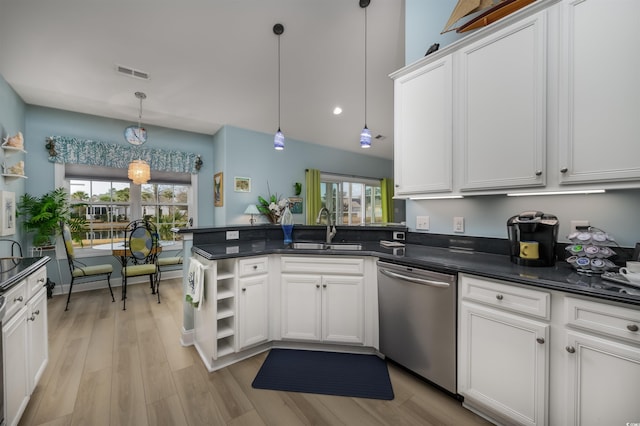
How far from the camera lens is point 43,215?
3.43 meters

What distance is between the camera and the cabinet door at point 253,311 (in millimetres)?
2043

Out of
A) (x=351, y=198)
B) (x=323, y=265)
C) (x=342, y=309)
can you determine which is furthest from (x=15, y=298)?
(x=351, y=198)

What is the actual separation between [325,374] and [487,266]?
1341mm

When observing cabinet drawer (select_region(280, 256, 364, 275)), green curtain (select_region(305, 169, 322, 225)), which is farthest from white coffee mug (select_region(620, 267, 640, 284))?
green curtain (select_region(305, 169, 322, 225))

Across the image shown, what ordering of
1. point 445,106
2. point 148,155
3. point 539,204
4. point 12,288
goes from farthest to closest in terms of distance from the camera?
point 148,155 < point 445,106 < point 539,204 < point 12,288

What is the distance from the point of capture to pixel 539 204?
1741 mm

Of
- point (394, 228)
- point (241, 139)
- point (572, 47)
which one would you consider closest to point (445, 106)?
point (572, 47)

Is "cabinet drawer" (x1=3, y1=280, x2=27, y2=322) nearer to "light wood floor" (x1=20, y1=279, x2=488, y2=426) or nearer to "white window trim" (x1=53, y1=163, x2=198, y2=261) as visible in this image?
"light wood floor" (x1=20, y1=279, x2=488, y2=426)

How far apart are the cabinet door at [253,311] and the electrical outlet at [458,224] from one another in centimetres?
162

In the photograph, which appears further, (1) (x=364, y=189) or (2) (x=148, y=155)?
→ (1) (x=364, y=189)

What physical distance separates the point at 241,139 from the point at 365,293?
3.98m

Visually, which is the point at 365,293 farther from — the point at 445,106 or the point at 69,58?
the point at 69,58

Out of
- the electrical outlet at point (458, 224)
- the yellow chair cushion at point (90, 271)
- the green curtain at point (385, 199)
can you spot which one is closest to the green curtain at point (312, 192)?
the green curtain at point (385, 199)

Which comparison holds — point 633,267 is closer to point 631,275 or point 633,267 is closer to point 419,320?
point 631,275
